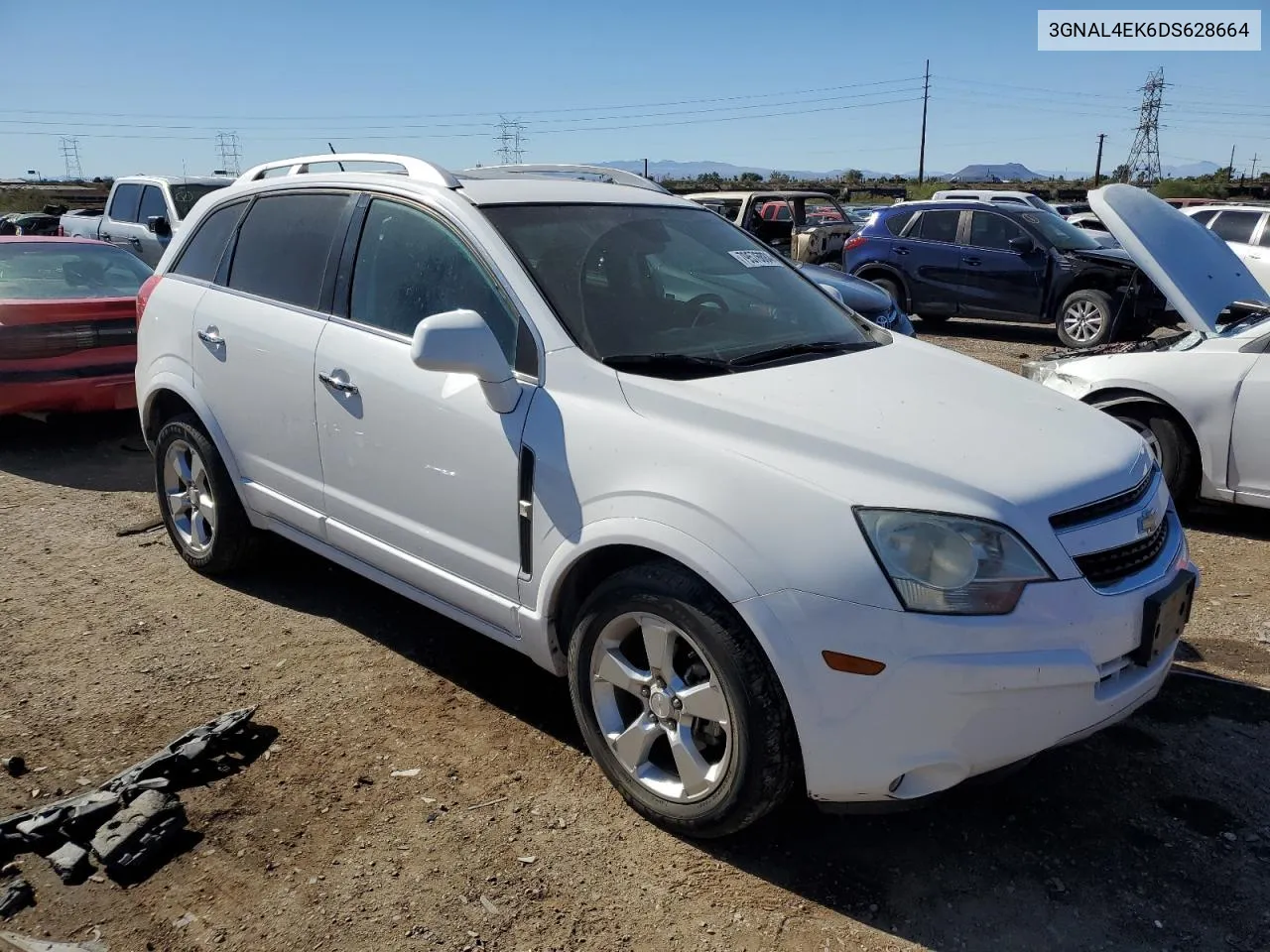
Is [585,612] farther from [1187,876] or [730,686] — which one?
[1187,876]

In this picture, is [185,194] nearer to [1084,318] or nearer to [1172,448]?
[1084,318]

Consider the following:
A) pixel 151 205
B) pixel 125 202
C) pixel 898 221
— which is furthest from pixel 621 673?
pixel 125 202

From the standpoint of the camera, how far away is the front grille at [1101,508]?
2516mm

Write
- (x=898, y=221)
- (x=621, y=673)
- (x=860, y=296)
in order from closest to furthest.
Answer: (x=621, y=673), (x=860, y=296), (x=898, y=221)

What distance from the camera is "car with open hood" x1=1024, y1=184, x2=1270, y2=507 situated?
5102 mm

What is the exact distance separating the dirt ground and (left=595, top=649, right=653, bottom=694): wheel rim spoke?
0.43 meters

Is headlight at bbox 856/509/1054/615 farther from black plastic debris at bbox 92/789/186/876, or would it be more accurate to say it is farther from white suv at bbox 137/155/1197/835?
black plastic debris at bbox 92/789/186/876

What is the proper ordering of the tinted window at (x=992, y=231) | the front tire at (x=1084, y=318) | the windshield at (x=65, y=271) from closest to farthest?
1. the windshield at (x=65, y=271)
2. the front tire at (x=1084, y=318)
3. the tinted window at (x=992, y=231)

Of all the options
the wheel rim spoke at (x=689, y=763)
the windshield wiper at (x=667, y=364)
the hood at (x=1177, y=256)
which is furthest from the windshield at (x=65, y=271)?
the hood at (x=1177, y=256)

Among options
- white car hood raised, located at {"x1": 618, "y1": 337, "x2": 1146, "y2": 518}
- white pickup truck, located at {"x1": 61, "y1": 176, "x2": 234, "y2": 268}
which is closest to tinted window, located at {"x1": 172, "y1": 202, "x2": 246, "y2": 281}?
white car hood raised, located at {"x1": 618, "y1": 337, "x2": 1146, "y2": 518}

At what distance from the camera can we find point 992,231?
499 inches

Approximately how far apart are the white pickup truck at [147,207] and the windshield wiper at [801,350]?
1111 centimetres

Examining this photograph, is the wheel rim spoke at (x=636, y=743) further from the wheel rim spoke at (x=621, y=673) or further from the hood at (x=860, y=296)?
the hood at (x=860, y=296)

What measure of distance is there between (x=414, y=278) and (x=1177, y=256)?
3.98 meters
